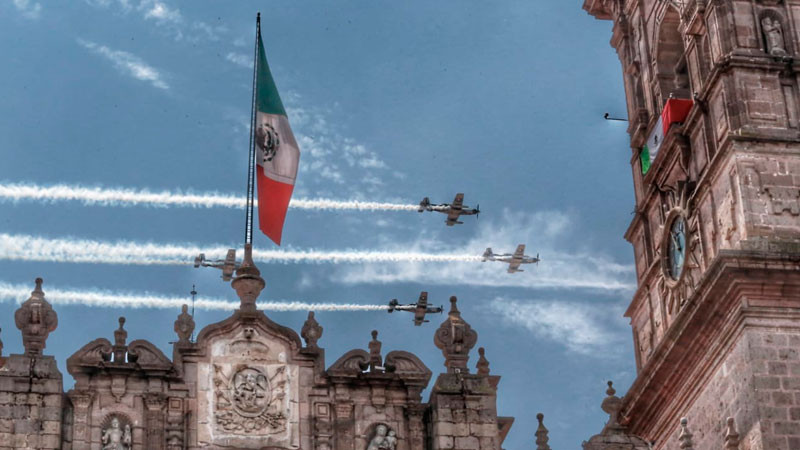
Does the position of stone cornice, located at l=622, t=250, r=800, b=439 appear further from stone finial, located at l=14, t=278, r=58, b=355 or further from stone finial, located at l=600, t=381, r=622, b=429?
stone finial, located at l=14, t=278, r=58, b=355

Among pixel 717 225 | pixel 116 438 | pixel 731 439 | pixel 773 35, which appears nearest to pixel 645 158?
pixel 773 35

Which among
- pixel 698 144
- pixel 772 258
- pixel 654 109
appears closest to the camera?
pixel 772 258

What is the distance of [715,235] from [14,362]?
46.5 ft

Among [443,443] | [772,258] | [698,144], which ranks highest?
[698,144]

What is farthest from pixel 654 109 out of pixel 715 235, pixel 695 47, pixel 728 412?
pixel 728 412

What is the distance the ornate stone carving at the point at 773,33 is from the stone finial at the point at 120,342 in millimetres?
14531

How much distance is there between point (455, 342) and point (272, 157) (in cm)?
676

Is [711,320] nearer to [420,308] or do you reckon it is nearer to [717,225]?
[717,225]

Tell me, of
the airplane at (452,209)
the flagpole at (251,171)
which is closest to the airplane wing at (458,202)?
the airplane at (452,209)

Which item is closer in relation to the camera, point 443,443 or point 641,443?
point 443,443

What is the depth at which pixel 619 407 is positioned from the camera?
159ft

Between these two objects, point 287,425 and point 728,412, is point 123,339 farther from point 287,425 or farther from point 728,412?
point 728,412

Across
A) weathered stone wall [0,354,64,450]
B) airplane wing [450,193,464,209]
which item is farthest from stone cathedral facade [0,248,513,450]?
airplane wing [450,193,464,209]

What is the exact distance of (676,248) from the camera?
48.3 metres
